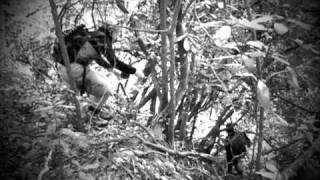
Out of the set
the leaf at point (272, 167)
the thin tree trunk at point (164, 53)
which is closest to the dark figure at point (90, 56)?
the thin tree trunk at point (164, 53)

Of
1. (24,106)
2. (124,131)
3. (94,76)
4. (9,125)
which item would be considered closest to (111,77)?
(94,76)

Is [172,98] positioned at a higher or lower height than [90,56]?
lower

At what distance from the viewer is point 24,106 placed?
3021 mm

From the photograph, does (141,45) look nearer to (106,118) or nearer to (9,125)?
(106,118)

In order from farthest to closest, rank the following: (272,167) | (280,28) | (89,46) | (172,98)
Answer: (89,46)
(172,98)
(272,167)
(280,28)

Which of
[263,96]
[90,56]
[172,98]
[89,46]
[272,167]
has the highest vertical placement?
[89,46]

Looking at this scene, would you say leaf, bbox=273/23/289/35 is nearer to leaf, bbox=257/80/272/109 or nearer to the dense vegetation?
the dense vegetation

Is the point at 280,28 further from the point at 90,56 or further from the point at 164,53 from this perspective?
the point at 90,56

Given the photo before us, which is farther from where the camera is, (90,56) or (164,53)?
(90,56)

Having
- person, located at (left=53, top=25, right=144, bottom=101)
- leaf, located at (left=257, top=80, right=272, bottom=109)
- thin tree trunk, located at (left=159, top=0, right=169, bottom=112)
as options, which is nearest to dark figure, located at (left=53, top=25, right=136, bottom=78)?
person, located at (left=53, top=25, right=144, bottom=101)

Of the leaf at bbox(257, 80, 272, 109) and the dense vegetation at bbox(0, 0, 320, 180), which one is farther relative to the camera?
the dense vegetation at bbox(0, 0, 320, 180)

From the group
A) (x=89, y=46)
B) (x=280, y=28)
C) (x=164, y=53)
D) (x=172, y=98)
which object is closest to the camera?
(x=280, y=28)

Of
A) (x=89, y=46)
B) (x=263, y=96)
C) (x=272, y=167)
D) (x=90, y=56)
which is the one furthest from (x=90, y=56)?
(x=272, y=167)

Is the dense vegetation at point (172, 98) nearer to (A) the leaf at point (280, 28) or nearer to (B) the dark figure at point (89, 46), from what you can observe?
(A) the leaf at point (280, 28)
